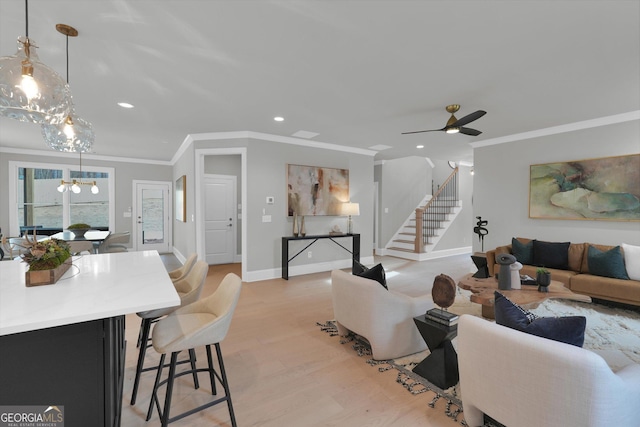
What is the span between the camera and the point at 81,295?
4.88ft

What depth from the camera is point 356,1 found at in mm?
1918

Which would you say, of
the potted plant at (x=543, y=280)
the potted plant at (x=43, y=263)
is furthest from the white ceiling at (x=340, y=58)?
the potted plant at (x=543, y=280)

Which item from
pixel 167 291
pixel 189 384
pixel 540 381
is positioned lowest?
pixel 189 384

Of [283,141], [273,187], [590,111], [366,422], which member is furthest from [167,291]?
[590,111]

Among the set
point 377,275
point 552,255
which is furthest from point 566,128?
point 377,275

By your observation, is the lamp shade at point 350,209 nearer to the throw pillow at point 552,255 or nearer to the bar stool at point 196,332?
the throw pillow at point 552,255

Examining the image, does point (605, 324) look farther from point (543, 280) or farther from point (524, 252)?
point (524, 252)

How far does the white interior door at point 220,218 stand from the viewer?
264 inches

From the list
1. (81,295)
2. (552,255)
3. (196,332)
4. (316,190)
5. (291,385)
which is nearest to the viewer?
(81,295)

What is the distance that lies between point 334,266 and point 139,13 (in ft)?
16.7

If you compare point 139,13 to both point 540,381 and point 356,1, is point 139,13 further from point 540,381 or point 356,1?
point 540,381

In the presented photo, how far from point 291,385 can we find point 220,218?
17.1ft

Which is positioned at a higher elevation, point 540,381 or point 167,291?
point 167,291

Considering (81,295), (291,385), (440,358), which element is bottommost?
(291,385)
